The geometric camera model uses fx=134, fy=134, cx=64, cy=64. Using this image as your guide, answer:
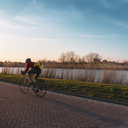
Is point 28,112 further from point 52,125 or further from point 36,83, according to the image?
point 36,83

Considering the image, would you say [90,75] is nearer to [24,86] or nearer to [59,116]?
[24,86]

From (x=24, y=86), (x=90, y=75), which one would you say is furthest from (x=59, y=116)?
(x=90, y=75)

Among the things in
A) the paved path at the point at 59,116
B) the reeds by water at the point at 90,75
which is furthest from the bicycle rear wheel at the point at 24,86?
the reeds by water at the point at 90,75

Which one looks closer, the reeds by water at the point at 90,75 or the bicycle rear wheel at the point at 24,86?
the bicycle rear wheel at the point at 24,86

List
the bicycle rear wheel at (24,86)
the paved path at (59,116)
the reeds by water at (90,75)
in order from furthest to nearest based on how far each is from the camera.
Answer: the reeds by water at (90,75), the bicycle rear wheel at (24,86), the paved path at (59,116)

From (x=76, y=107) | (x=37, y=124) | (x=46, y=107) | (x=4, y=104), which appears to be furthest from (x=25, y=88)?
(x=37, y=124)

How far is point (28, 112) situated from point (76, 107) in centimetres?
175

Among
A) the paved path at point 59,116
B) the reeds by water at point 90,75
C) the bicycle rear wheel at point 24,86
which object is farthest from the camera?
the reeds by water at point 90,75

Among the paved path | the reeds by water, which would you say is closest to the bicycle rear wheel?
the paved path

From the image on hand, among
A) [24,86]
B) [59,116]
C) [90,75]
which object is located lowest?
[59,116]

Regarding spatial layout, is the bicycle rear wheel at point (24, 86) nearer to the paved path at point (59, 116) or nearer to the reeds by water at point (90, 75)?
the paved path at point (59, 116)

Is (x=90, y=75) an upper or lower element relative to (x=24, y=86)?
upper

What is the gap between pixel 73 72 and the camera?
12836 millimetres

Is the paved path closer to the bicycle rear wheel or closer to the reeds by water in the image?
the bicycle rear wheel
